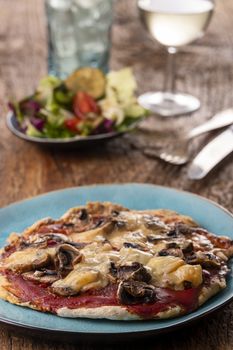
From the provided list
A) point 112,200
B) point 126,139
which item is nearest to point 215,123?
point 126,139

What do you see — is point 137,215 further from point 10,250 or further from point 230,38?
point 230,38

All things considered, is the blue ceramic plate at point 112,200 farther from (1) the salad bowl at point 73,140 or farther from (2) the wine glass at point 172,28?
(2) the wine glass at point 172,28

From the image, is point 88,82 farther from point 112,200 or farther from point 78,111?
point 112,200

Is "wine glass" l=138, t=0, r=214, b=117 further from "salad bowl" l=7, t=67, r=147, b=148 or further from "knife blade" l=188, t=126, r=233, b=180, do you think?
"knife blade" l=188, t=126, r=233, b=180

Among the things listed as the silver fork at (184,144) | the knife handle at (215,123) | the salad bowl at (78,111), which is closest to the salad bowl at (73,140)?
the salad bowl at (78,111)

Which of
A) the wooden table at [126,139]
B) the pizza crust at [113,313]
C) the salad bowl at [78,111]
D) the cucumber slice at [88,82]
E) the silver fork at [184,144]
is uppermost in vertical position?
the pizza crust at [113,313]

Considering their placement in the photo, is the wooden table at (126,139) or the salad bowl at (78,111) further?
the salad bowl at (78,111)

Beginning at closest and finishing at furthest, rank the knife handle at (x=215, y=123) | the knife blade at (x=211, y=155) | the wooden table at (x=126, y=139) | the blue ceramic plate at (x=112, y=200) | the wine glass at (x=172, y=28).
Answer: the blue ceramic plate at (x=112, y=200), the wooden table at (x=126, y=139), the knife blade at (x=211, y=155), the knife handle at (x=215, y=123), the wine glass at (x=172, y=28)

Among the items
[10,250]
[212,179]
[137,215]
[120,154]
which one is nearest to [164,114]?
[120,154]
